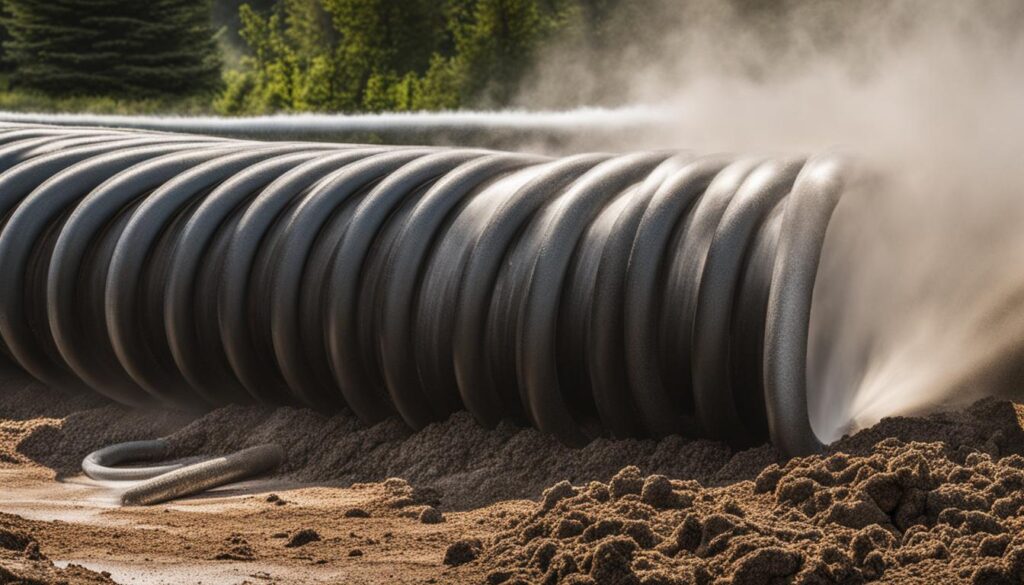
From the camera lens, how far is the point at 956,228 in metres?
5.60

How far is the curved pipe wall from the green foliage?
723 inches

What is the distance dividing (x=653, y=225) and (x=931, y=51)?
12.6m

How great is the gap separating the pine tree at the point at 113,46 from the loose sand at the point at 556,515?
24.3 metres

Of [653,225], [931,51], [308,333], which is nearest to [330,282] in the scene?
[308,333]

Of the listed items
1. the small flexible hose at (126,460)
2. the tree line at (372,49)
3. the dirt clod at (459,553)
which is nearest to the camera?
the dirt clod at (459,553)

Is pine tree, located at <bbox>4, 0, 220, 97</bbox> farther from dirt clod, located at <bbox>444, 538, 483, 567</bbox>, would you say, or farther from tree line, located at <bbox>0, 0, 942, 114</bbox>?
dirt clod, located at <bbox>444, 538, 483, 567</bbox>

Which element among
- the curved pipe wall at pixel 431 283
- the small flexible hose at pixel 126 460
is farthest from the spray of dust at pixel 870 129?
the small flexible hose at pixel 126 460

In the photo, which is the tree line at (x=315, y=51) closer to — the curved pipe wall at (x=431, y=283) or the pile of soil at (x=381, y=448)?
the curved pipe wall at (x=431, y=283)

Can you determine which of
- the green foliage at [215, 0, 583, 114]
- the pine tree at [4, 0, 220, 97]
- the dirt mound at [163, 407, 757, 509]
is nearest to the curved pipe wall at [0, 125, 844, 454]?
the dirt mound at [163, 407, 757, 509]

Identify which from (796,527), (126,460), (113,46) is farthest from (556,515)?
(113,46)

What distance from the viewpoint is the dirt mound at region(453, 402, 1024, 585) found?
3572 mm

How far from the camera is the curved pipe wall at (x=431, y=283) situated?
4.92 metres

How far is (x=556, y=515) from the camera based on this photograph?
13.2 ft

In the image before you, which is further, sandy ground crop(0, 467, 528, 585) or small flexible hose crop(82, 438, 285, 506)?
small flexible hose crop(82, 438, 285, 506)
